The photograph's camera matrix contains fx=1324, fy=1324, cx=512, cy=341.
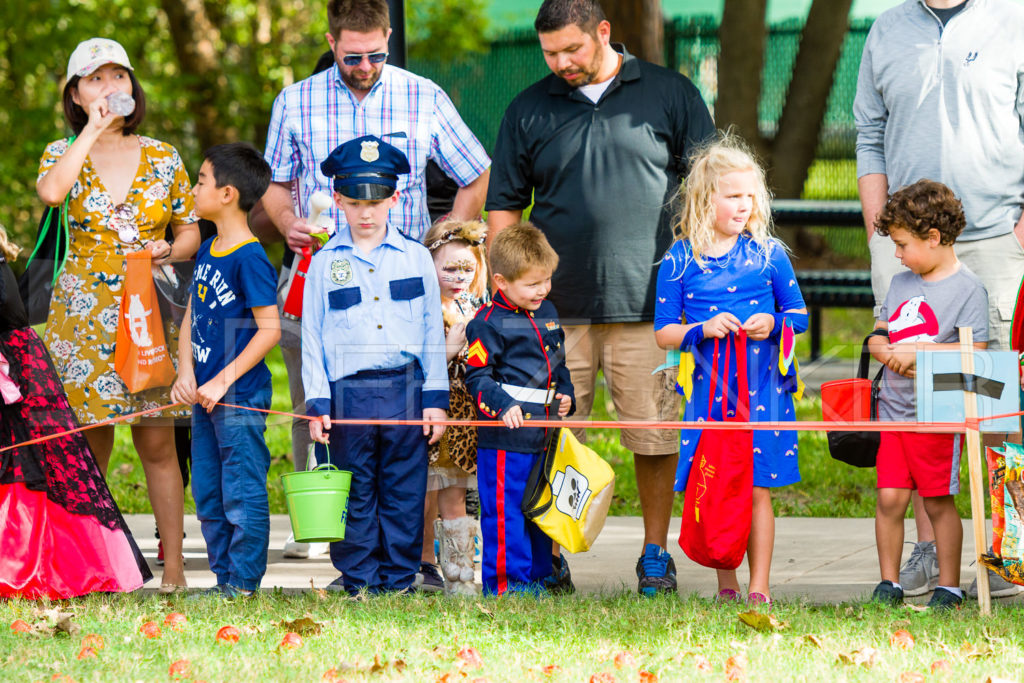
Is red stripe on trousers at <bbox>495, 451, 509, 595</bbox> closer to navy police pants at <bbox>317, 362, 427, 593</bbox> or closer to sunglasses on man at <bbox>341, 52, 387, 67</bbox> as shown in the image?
navy police pants at <bbox>317, 362, 427, 593</bbox>

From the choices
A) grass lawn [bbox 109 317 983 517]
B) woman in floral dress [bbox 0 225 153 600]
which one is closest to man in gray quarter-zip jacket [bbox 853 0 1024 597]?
grass lawn [bbox 109 317 983 517]

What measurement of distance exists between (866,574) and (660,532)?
92 centimetres

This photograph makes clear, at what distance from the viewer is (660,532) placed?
5.26 metres

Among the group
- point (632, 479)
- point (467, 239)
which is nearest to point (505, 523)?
point (467, 239)

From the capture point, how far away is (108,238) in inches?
210

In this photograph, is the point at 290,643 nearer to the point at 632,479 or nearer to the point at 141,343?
the point at 141,343

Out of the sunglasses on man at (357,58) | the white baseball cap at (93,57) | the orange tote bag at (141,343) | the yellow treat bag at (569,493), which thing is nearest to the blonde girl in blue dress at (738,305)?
the yellow treat bag at (569,493)

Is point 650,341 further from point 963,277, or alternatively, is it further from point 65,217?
point 65,217

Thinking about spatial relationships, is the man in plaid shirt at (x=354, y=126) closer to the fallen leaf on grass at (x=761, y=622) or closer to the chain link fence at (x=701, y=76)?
the fallen leaf on grass at (x=761, y=622)

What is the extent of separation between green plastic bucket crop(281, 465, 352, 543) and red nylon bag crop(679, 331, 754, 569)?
1.28m

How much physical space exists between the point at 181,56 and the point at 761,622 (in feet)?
45.8

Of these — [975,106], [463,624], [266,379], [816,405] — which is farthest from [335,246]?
[975,106]

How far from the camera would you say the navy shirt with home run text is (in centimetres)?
498

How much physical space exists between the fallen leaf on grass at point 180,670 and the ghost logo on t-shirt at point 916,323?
8.78 ft
